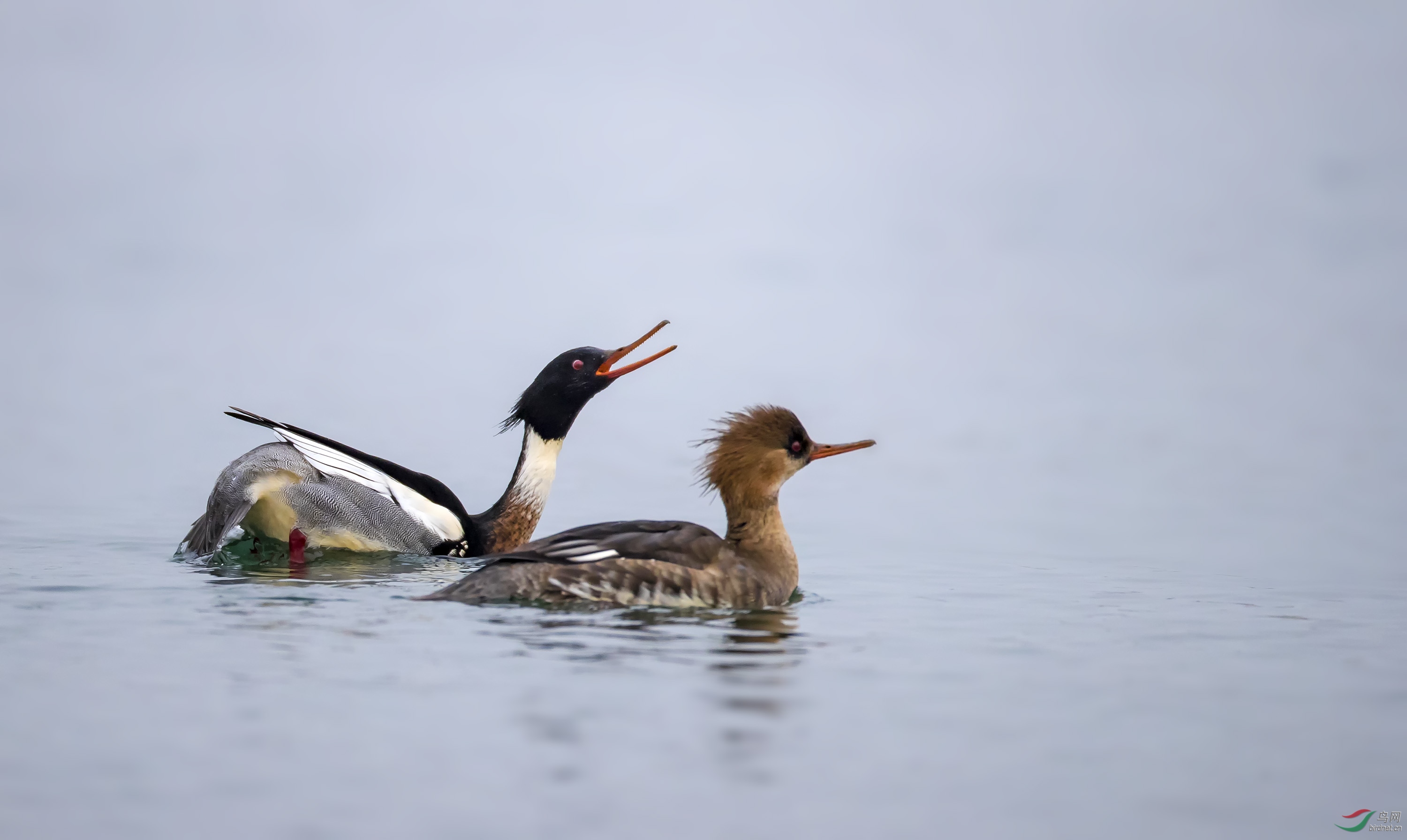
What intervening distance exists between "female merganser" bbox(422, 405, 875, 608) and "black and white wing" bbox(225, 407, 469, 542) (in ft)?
7.16

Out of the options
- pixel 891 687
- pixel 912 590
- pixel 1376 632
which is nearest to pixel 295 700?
pixel 891 687

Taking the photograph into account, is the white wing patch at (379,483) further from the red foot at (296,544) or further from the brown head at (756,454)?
the brown head at (756,454)

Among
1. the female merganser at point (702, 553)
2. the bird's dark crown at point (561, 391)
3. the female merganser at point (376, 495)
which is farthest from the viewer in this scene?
the bird's dark crown at point (561, 391)

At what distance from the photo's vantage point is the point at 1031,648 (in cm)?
660

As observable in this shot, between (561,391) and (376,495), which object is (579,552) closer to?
(376,495)

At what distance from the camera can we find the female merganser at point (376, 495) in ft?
28.9

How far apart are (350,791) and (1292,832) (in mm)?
2647

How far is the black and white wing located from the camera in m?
8.99

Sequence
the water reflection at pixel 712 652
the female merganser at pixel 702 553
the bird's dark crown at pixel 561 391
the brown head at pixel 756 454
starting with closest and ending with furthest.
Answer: the water reflection at pixel 712 652, the female merganser at pixel 702 553, the brown head at pixel 756 454, the bird's dark crown at pixel 561 391

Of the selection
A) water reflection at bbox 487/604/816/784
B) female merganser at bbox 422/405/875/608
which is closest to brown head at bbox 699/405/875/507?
female merganser at bbox 422/405/875/608

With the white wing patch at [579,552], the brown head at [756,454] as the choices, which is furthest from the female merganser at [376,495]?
the white wing patch at [579,552]

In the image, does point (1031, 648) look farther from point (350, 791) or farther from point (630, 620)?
point (350, 791)

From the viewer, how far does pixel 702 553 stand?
23.6 ft

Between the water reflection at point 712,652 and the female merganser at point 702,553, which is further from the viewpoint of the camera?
the female merganser at point 702,553
